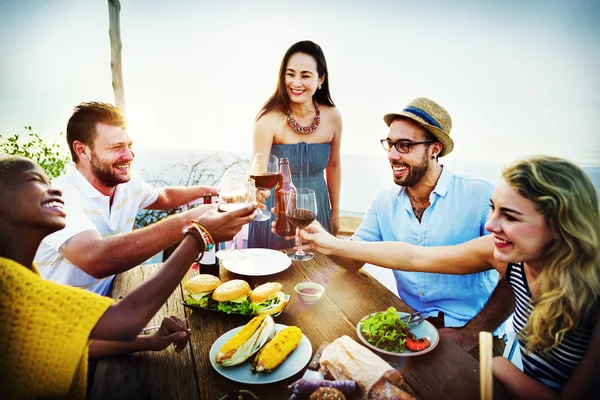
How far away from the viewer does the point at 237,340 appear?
128 cm

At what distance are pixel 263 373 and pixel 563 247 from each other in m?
1.28

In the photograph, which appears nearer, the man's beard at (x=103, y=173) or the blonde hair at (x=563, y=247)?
the blonde hair at (x=563, y=247)

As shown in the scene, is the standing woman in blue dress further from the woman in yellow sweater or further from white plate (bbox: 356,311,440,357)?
the woman in yellow sweater

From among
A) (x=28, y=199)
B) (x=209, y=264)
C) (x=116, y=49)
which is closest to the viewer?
(x=28, y=199)

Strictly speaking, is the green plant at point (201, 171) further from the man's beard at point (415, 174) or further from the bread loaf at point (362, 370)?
the bread loaf at point (362, 370)

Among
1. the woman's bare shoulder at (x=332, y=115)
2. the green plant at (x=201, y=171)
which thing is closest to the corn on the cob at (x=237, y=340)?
the woman's bare shoulder at (x=332, y=115)

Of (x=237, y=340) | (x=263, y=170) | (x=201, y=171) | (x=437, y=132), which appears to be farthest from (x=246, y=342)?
(x=201, y=171)

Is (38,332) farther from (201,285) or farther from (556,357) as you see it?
(556,357)

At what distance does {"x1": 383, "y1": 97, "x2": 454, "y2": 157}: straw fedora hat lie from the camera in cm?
237

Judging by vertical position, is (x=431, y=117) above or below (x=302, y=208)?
above

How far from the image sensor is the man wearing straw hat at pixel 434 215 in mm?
2250

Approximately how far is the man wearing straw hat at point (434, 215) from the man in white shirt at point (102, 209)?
1.20 meters

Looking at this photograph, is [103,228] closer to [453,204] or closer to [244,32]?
[453,204]

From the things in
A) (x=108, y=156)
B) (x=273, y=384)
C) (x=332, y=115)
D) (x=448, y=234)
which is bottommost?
(x=273, y=384)
